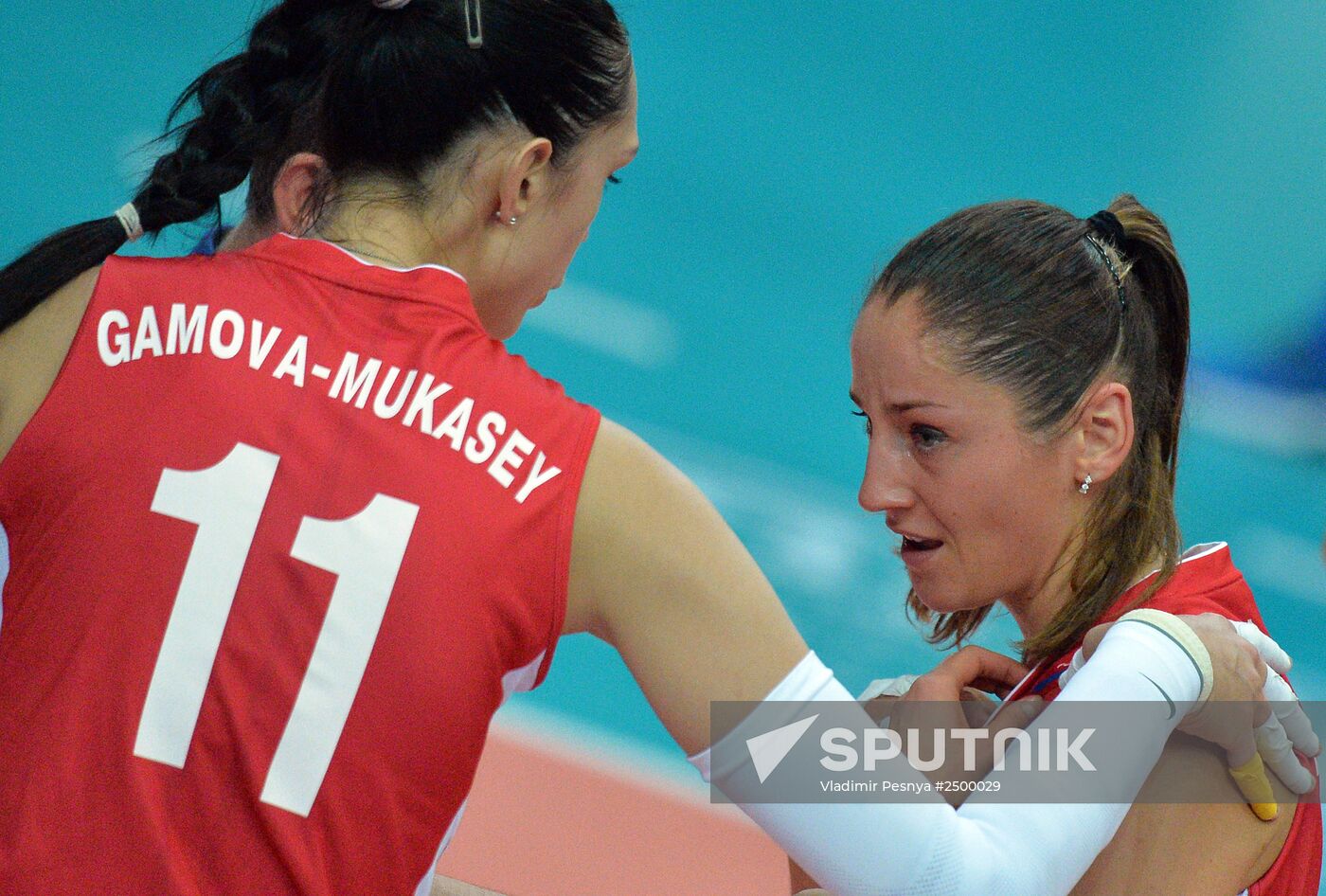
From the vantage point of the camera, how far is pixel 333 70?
Answer: 1385 mm

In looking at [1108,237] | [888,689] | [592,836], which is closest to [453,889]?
[888,689]

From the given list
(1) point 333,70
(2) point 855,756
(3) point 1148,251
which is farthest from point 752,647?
(3) point 1148,251

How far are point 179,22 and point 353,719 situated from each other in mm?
5126

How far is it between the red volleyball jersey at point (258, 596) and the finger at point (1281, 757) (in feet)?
2.74

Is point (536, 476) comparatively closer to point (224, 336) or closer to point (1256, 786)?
point (224, 336)

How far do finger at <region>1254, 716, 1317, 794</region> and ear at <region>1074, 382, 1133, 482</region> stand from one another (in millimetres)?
439

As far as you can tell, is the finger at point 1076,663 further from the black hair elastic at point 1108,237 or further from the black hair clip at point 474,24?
the black hair clip at point 474,24

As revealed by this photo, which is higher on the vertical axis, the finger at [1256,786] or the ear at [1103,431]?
the ear at [1103,431]

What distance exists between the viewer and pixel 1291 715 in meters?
1.55

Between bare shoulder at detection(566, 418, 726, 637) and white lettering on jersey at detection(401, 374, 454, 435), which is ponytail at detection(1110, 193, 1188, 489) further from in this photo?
white lettering on jersey at detection(401, 374, 454, 435)

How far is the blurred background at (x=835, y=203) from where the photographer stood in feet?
Result: 16.9

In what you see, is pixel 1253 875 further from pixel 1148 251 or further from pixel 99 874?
pixel 99 874

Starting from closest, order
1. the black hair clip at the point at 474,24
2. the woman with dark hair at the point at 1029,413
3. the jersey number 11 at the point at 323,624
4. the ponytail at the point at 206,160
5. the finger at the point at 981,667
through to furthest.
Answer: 1. the jersey number 11 at the point at 323,624
2. the black hair clip at the point at 474,24
3. the ponytail at the point at 206,160
4. the finger at the point at 981,667
5. the woman with dark hair at the point at 1029,413

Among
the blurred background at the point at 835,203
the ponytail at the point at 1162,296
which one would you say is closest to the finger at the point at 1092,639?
the ponytail at the point at 1162,296
